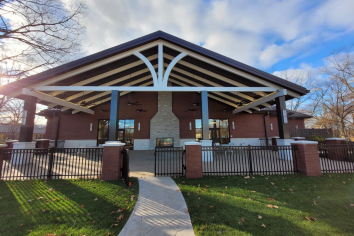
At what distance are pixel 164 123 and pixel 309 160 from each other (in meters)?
11.3

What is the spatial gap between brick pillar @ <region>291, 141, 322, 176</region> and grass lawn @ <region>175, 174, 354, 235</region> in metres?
0.40

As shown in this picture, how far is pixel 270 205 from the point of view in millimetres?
3533

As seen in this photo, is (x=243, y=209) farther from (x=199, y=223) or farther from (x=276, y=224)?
(x=199, y=223)

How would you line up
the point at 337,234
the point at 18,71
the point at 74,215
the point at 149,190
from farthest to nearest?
the point at 18,71 → the point at 149,190 → the point at 74,215 → the point at 337,234

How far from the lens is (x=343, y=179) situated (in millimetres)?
5340

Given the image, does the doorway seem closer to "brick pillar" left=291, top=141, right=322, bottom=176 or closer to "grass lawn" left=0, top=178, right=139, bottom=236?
"brick pillar" left=291, top=141, right=322, bottom=176

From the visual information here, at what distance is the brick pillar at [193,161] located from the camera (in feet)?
18.3

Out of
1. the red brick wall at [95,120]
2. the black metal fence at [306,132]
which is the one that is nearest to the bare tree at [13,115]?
the red brick wall at [95,120]

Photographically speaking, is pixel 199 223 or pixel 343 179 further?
pixel 343 179

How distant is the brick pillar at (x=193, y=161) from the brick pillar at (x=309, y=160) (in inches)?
166

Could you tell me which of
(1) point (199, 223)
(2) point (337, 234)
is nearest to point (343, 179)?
(2) point (337, 234)

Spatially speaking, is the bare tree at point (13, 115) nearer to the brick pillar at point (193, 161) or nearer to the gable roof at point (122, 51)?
the gable roof at point (122, 51)

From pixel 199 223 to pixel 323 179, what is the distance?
18.1ft

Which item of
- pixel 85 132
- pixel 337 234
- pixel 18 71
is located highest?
pixel 18 71
